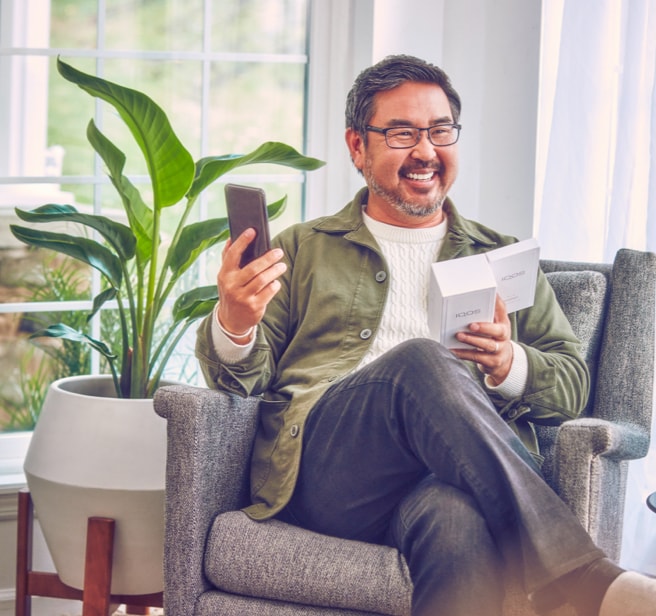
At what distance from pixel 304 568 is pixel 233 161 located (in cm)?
86

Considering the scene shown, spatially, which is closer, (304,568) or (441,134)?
(304,568)

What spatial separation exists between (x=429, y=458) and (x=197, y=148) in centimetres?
139

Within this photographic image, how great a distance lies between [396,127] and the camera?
2117mm

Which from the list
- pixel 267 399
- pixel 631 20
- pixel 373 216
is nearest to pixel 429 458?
pixel 267 399

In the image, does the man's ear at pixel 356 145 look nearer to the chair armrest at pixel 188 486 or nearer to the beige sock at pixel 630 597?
the chair armrest at pixel 188 486

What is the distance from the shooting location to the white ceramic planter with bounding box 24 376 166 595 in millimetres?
2100

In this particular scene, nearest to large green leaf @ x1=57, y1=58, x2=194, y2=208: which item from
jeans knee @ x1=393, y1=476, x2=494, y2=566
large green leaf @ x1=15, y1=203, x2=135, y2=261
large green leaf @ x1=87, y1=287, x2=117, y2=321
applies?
large green leaf @ x1=15, y1=203, x2=135, y2=261

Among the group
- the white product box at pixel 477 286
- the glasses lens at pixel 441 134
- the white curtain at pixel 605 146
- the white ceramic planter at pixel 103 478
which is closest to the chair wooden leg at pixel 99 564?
the white ceramic planter at pixel 103 478

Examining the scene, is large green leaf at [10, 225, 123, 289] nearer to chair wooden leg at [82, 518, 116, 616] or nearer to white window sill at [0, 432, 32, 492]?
chair wooden leg at [82, 518, 116, 616]

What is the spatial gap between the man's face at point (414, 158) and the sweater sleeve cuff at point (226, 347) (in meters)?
0.46

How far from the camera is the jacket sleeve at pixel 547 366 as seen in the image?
1954 mm

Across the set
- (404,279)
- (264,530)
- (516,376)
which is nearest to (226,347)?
(264,530)

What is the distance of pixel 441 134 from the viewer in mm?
2121

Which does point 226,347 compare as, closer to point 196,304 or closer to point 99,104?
point 196,304
